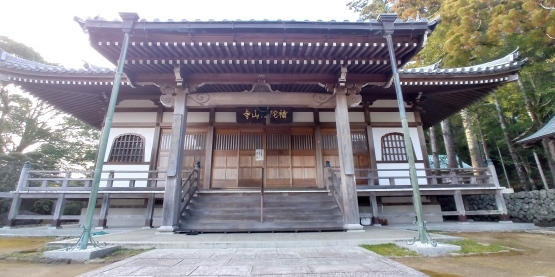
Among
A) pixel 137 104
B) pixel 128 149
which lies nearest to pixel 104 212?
pixel 128 149

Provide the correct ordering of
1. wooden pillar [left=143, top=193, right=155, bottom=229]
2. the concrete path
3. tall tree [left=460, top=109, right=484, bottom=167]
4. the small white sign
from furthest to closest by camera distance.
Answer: tall tree [left=460, top=109, right=484, bottom=167], the small white sign, wooden pillar [left=143, top=193, right=155, bottom=229], the concrete path

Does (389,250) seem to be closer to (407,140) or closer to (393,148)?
(407,140)

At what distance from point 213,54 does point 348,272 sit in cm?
521

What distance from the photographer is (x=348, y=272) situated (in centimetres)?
291

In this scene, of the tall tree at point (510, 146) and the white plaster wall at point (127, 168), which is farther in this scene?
the tall tree at point (510, 146)

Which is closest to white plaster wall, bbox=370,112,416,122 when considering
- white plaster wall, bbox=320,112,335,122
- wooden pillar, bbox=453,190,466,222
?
white plaster wall, bbox=320,112,335,122

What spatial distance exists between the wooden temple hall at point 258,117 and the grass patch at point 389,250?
1435mm

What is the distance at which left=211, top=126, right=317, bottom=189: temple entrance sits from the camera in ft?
29.0

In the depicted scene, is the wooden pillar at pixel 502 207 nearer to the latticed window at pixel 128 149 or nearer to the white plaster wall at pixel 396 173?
the white plaster wall at pixel 396 173

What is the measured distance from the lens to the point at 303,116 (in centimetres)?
943

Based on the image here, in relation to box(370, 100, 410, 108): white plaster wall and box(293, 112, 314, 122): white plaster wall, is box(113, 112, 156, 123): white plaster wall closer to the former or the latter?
box(293, 112, 314, 122): white plaster wall

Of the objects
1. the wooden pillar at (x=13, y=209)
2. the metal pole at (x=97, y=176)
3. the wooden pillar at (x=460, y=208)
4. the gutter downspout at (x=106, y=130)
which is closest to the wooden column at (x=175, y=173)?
the gutter downspout at (x=106, y=130)

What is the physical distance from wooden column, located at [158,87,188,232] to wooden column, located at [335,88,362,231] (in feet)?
12.8

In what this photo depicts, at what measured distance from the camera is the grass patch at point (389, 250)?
387cm
